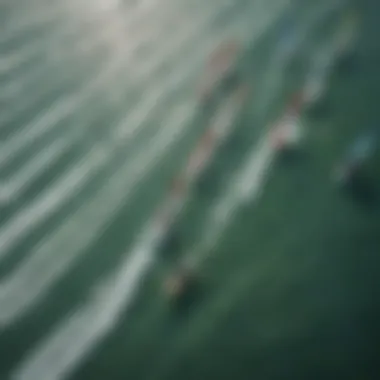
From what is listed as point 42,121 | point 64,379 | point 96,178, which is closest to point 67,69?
point 42,121

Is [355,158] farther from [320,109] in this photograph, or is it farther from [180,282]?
[180,282]

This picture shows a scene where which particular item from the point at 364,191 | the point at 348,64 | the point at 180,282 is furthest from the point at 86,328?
the point at 348,64

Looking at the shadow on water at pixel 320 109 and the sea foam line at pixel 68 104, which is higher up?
the sea foam line at pixel 68 104

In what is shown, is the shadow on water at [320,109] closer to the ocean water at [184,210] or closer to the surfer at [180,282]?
the ocean water at [184,210]

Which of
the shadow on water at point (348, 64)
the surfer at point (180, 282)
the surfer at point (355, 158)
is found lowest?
the surfer at point (355, 158)

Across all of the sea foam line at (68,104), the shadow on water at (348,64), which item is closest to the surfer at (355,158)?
the shadow on water at (348,64)

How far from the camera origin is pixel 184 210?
569 mm

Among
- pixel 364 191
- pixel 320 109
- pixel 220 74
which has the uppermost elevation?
pixel 220 74

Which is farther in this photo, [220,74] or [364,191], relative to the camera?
[220,74]

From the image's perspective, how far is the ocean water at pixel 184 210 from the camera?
47 cm

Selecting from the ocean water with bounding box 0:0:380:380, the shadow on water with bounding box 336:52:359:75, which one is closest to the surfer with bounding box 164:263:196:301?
the ocean water with bounding box 0:0:380:380

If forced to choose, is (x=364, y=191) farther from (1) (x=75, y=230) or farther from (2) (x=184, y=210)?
(1) (x=75, y=230)

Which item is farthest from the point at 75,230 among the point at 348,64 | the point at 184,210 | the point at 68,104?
the point at 348,64

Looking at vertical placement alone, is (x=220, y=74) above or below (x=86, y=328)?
above
